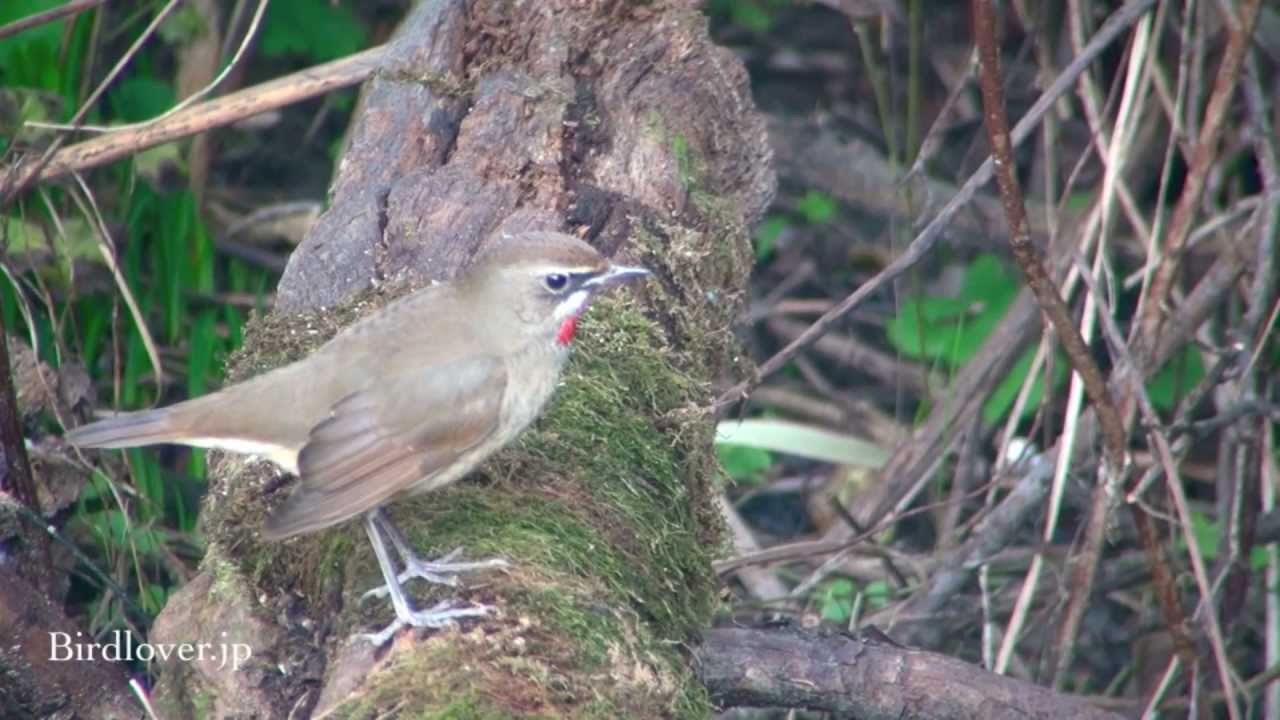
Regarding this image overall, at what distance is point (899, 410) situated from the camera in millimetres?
8125

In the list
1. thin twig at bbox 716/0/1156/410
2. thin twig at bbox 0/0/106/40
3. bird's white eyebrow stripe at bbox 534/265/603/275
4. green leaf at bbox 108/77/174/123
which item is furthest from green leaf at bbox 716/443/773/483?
thin twig at bbox 0/0/106/40

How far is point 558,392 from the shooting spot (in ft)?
15.4

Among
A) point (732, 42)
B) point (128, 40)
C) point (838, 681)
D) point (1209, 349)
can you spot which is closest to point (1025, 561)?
point (1209, 349)

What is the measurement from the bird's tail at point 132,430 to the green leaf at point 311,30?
135 inches

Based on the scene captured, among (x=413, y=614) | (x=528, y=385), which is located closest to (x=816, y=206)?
(x=528, y=385)

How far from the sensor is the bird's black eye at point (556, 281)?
4.54m

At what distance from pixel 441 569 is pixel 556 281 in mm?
1053

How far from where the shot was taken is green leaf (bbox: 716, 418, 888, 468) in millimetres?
7340

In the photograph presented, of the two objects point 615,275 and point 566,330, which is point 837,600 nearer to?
point 566,330

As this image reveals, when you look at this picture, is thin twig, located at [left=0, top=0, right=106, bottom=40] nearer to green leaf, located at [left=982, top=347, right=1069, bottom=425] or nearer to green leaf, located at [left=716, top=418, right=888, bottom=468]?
green leaf, located at [left=716, top=418, right=888, bottom=468]

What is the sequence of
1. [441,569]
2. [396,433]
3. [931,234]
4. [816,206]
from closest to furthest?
[441,569] → [396,433] → [931,234] → [816,206]

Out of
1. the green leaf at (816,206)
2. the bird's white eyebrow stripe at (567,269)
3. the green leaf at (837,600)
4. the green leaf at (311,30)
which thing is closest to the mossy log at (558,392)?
the bird's white eyebrow stripe at (567,269)

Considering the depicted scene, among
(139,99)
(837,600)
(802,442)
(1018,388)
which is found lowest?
(837,600)

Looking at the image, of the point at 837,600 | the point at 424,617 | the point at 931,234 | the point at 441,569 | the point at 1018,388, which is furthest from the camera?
the point at 1018,388
